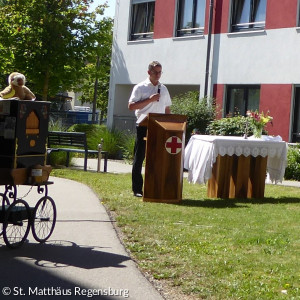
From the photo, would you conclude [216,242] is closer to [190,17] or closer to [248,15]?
[248,15]

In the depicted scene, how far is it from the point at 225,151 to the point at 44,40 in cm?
1854

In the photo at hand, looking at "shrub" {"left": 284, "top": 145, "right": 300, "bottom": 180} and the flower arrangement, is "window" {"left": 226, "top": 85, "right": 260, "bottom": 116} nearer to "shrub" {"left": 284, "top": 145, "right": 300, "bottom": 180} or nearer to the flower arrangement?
"shrub" {"left": 284, "top": 145, "right": 300, "bottom": 180}

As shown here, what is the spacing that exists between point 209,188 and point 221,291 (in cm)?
766

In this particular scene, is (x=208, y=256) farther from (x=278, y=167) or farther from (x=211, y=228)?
(x=278, y=167)

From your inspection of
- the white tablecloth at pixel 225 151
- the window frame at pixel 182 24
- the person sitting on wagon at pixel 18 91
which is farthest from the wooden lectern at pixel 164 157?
the window frame at pixel 182 24

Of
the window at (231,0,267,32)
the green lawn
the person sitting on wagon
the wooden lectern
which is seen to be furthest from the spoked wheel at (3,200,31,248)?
the window at (231,0,267,32)

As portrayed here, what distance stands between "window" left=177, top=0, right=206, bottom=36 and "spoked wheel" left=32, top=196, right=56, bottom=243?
19.0 metres

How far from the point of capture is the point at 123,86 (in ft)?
105

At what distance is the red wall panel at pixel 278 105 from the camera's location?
78.3ft

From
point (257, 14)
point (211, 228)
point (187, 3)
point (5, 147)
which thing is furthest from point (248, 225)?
point (187, 3)

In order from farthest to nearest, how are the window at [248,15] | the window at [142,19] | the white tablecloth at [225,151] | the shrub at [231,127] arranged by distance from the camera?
the window at [142,19] → the window at [248,15] → the shrub at [231,127] → the white tablecloth at [225,151]

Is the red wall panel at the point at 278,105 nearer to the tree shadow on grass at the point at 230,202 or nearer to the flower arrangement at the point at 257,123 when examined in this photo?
the flower arrangement at the point at 257,123

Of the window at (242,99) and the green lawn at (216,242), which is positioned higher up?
the window at (242,99)

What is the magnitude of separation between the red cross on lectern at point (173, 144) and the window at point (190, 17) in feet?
48.8
